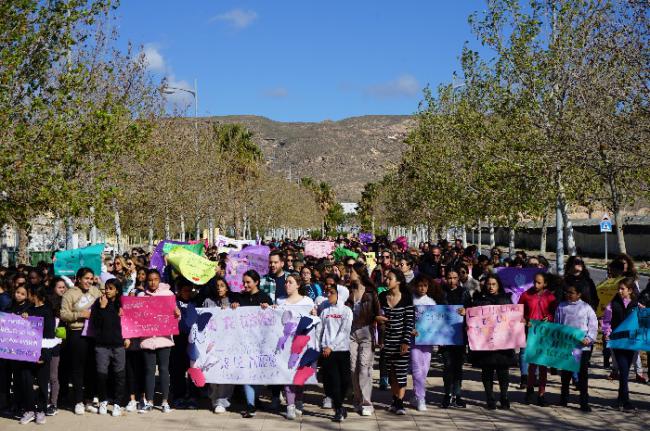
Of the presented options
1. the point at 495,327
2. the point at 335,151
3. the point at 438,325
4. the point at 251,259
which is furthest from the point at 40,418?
the point at 335,151

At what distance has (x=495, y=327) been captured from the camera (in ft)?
35.7

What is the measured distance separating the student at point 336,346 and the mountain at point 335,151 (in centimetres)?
15036

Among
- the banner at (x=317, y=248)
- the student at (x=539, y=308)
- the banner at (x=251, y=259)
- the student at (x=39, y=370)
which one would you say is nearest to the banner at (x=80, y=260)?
the banner at (x=251, y=259)

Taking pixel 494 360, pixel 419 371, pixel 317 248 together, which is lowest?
pixel 419 371

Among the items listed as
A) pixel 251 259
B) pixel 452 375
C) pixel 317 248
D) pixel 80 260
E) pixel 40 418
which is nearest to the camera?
pixel 40 418

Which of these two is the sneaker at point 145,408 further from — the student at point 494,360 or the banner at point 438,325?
the student at point 494,360

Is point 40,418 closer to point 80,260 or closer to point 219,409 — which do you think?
point 219,409

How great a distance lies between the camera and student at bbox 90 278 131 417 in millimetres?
10453

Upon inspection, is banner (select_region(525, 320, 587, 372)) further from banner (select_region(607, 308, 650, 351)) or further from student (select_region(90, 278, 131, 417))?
student (select_region(90, 278, 131, 417))

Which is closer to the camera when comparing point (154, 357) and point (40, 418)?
point (40, 418)

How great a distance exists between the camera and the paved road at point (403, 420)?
32.5 feet

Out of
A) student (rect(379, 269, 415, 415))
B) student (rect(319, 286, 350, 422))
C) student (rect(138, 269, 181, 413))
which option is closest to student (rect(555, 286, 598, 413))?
student (rect(379, 269, 415, 415))

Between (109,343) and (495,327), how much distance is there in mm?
4598

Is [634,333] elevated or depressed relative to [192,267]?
depressed
